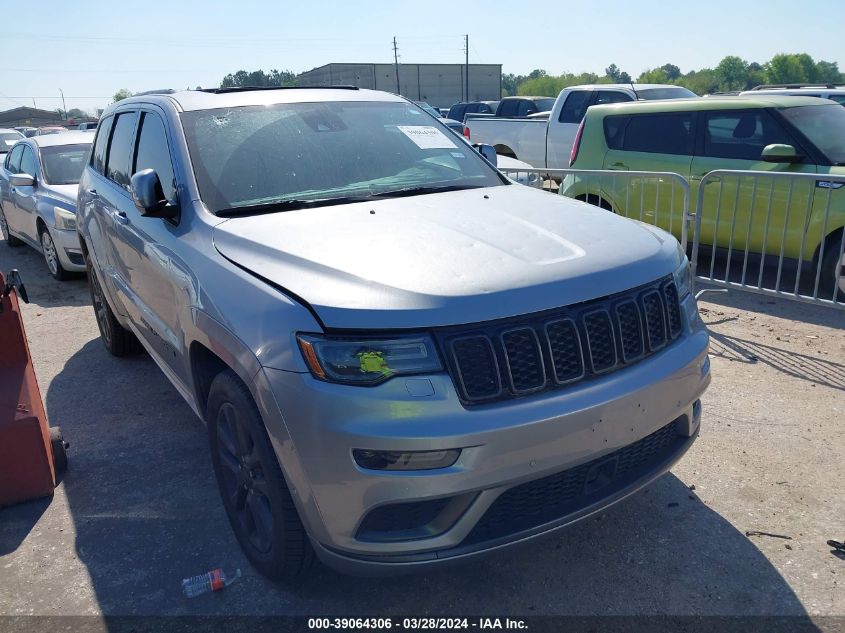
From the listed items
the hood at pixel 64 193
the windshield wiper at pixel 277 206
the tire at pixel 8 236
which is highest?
the windshield wiper at pixel 277 206

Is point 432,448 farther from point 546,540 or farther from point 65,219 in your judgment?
point 65,219

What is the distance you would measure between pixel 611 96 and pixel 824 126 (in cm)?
538

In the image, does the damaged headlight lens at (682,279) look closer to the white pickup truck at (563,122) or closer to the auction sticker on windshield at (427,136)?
the auction sticker on windshield at (427,136)

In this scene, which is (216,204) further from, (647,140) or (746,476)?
(647,140)

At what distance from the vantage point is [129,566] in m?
2.99

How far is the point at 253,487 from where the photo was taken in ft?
8.96

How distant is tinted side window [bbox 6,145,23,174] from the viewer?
9.95m

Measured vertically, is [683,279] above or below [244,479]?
above

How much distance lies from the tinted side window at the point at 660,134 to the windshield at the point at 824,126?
96 cm

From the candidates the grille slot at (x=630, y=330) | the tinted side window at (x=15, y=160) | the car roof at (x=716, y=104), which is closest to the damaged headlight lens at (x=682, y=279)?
the grille slot at (x=630, y=330)

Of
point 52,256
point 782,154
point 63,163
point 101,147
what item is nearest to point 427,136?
point 101,147

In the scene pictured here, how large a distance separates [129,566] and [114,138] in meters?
3.07

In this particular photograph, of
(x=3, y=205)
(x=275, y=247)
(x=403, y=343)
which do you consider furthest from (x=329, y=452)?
(x=3, y=205)

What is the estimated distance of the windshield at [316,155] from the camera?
3.26 m
